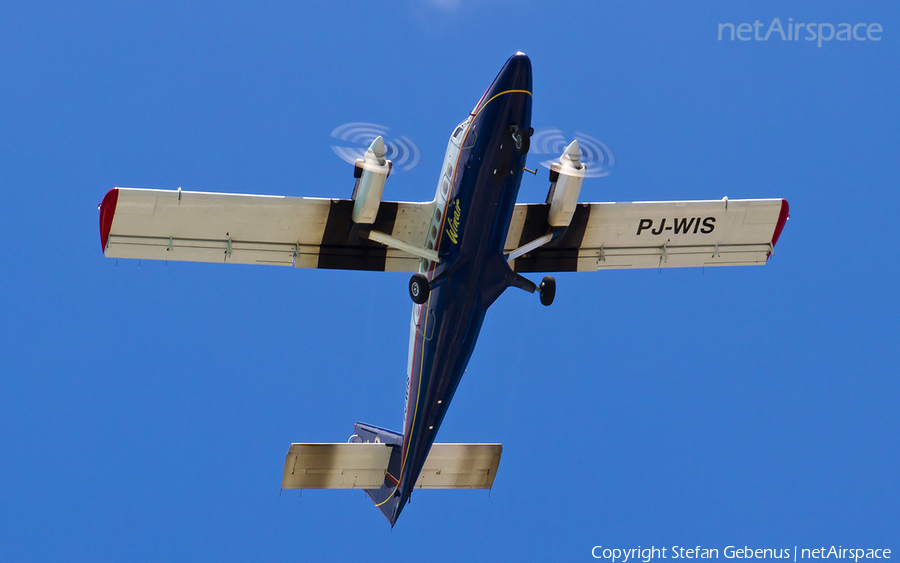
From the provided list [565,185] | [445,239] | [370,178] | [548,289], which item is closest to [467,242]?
[445,239]

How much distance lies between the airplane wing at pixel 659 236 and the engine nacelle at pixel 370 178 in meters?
3.27

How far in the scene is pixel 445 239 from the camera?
74.0 feet

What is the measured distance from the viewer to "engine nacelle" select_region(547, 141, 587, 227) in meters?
23.2

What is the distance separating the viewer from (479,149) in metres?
21.3

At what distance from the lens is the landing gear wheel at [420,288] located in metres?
22.1

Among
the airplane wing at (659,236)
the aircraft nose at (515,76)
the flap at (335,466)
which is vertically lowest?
the flap at (335,466)

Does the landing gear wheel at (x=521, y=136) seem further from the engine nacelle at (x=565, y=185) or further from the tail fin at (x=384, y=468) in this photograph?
the tail fin at (x=384, y=468)

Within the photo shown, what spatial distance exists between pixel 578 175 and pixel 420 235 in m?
3.34

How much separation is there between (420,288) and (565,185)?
145 inches

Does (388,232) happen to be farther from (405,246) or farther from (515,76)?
(515,76)

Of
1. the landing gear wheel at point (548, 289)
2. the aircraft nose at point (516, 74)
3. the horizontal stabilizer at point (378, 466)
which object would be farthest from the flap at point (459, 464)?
the aircraft nose at point (516, 74)

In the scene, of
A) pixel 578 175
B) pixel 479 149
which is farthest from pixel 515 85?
pixel 578 175

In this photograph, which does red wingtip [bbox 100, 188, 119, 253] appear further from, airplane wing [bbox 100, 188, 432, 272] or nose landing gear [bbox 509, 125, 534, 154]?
nose landing gear [bbox 509, 125, 534, 154]

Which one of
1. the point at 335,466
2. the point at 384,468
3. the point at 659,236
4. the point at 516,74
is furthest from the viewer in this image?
the point at 384,468
